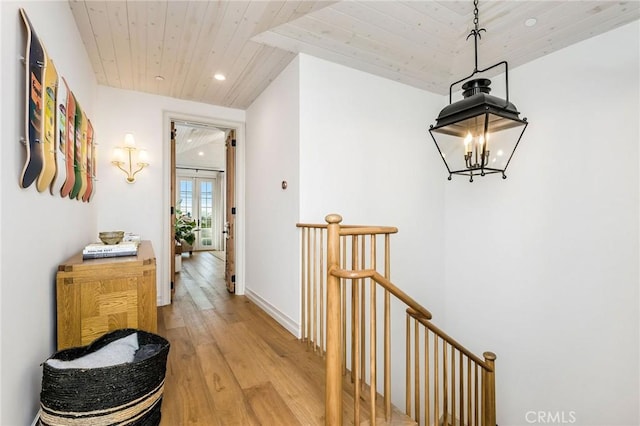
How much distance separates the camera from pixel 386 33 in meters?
2.58

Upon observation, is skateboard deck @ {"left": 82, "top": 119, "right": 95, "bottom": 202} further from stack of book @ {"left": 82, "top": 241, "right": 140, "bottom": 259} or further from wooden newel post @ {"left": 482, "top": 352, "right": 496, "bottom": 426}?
wooden newel post @ {"left": 482, "top": 352, "right": 496, "bottom": 426}

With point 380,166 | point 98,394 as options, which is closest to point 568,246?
point 380,166

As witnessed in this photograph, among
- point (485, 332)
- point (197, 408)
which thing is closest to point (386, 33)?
point (197, 408)

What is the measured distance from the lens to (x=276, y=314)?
3115 mm

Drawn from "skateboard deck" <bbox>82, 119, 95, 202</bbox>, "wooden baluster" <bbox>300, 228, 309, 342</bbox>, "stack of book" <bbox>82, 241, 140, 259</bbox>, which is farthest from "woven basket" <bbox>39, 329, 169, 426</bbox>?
"skateboard deck" <bbox>82, 119, 95, 202</bbox>

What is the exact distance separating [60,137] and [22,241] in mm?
751

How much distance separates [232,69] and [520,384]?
14.3 ft

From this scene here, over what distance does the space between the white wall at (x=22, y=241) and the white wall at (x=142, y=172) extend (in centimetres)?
158

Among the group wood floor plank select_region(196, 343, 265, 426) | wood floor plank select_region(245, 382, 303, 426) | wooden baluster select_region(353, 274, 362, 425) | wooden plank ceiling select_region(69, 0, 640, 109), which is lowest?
wood floor plank select_region(245, 382, 303, 426)

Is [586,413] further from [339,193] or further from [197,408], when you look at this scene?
[197,408]

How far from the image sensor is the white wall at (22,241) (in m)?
1.21

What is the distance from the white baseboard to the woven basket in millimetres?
1458

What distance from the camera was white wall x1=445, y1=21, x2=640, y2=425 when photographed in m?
2.42

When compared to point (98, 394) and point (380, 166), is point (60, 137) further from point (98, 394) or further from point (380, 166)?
point (380, 166)
